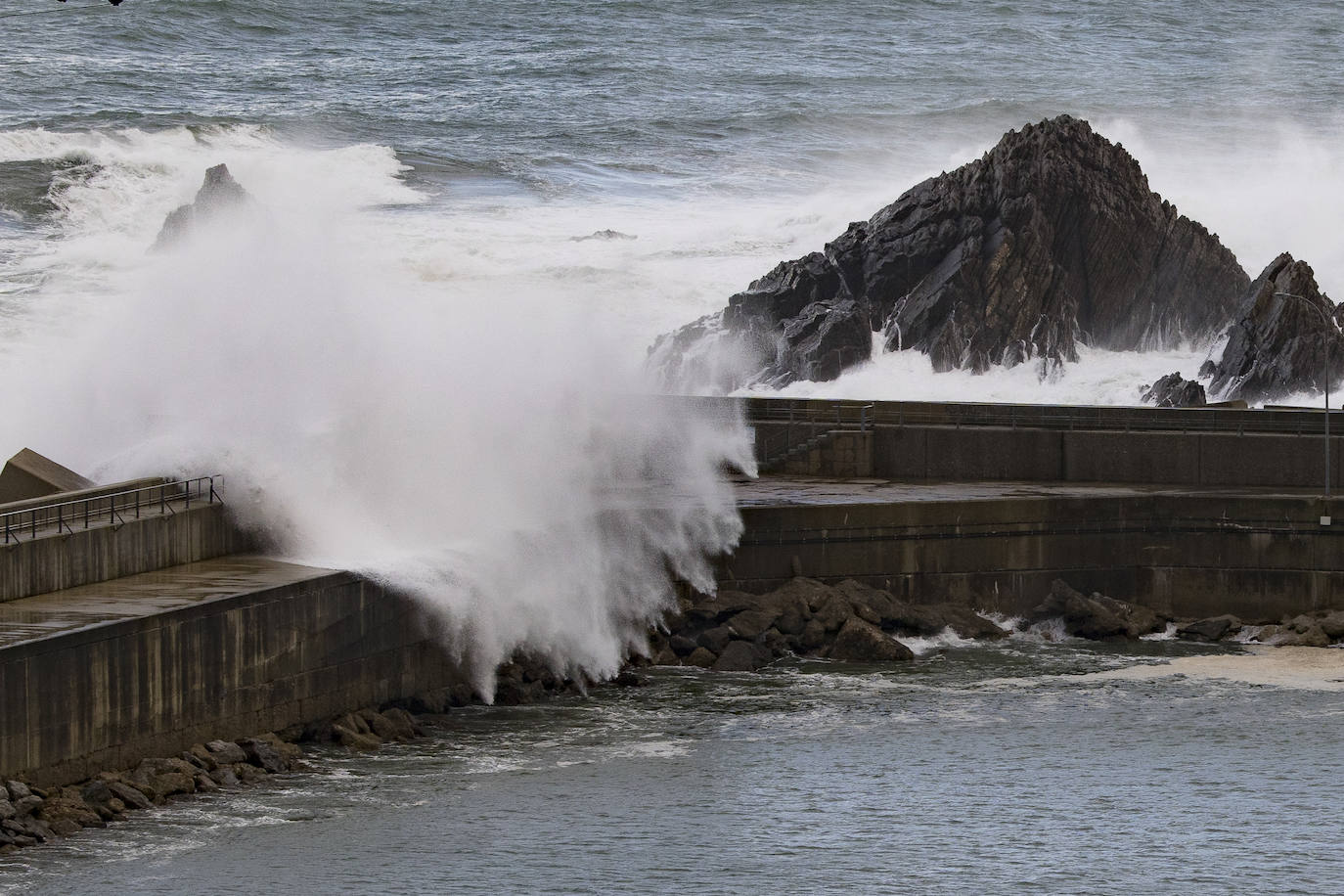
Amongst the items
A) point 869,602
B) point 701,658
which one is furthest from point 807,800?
point 869,602

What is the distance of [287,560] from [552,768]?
4.91 metres

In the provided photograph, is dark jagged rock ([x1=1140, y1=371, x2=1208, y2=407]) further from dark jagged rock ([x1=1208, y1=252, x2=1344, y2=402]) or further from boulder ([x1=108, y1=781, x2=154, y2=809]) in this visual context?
boulder ([x1=108, y1=781, x2=154, y2=809])

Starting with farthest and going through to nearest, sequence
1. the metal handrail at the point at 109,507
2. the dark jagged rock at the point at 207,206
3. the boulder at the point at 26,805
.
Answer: the dark jagged rock at the point at 207,206 < the metal handrail at the point at 109,507 < the boulder at the point at 26,805

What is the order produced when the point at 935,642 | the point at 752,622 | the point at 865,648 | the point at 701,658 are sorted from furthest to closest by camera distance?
the point at 935,642, the point at 752,622, the point at 865,648, the point at 701,658

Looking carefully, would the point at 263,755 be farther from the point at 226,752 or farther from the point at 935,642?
the point at 935,642

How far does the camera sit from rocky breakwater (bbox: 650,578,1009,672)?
3098cm

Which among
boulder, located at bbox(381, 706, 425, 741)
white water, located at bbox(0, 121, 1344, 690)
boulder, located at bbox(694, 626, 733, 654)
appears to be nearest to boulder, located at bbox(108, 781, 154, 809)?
boulder, located at bbox(381, 706, 425, 741)

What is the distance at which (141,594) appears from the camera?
25328mm

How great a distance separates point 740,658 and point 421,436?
220 inches

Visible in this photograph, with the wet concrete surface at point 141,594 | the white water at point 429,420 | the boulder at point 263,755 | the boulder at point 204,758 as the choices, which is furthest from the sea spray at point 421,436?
the boulder at point 204,758

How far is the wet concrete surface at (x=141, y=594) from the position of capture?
23.3 m

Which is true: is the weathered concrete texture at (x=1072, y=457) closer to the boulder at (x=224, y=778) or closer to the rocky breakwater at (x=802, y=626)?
the rocky breakwater at (x=802, y=626)

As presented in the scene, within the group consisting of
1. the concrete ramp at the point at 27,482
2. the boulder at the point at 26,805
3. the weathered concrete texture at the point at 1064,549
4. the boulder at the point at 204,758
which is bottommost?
the boulder at the point at 26,805

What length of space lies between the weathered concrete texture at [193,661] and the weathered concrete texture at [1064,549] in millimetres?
6404
